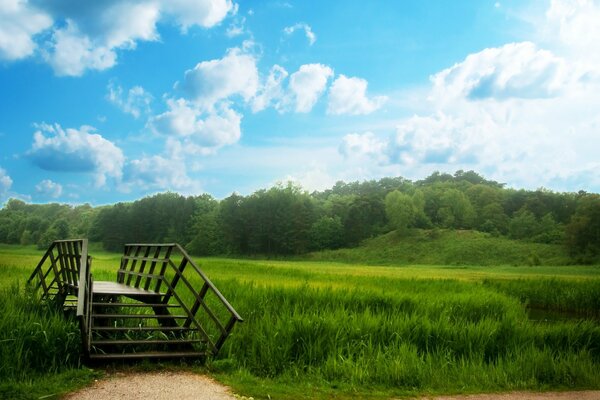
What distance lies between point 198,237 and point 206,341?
312ft

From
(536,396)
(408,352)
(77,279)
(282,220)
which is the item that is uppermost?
(282,220)

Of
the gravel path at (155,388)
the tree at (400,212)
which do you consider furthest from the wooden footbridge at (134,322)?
the tree at (400,212)

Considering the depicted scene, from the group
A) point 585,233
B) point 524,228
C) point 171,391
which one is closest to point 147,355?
point 171,391

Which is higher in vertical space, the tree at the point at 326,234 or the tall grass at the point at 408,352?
the tree at the point at 326,234

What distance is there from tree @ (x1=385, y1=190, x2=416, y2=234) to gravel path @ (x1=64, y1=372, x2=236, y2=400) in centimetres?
9526

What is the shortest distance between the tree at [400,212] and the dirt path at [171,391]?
93.0m

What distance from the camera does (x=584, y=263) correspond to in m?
64.1

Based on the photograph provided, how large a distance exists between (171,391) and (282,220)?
292 feet

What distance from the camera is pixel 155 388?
9789 millimetres

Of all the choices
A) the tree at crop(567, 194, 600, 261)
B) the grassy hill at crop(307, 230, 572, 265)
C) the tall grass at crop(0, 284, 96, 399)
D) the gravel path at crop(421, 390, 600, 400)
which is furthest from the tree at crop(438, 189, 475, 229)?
the tall grass at crop(0, 284, 96, 399)

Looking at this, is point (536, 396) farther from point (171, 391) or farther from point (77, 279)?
point (77, 279)

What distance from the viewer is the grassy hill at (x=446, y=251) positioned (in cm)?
7919

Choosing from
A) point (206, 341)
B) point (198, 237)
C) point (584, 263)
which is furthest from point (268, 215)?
point (206, 341)

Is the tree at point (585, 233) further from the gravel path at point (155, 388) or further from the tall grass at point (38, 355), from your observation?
the tall grass at point (38, 355)
